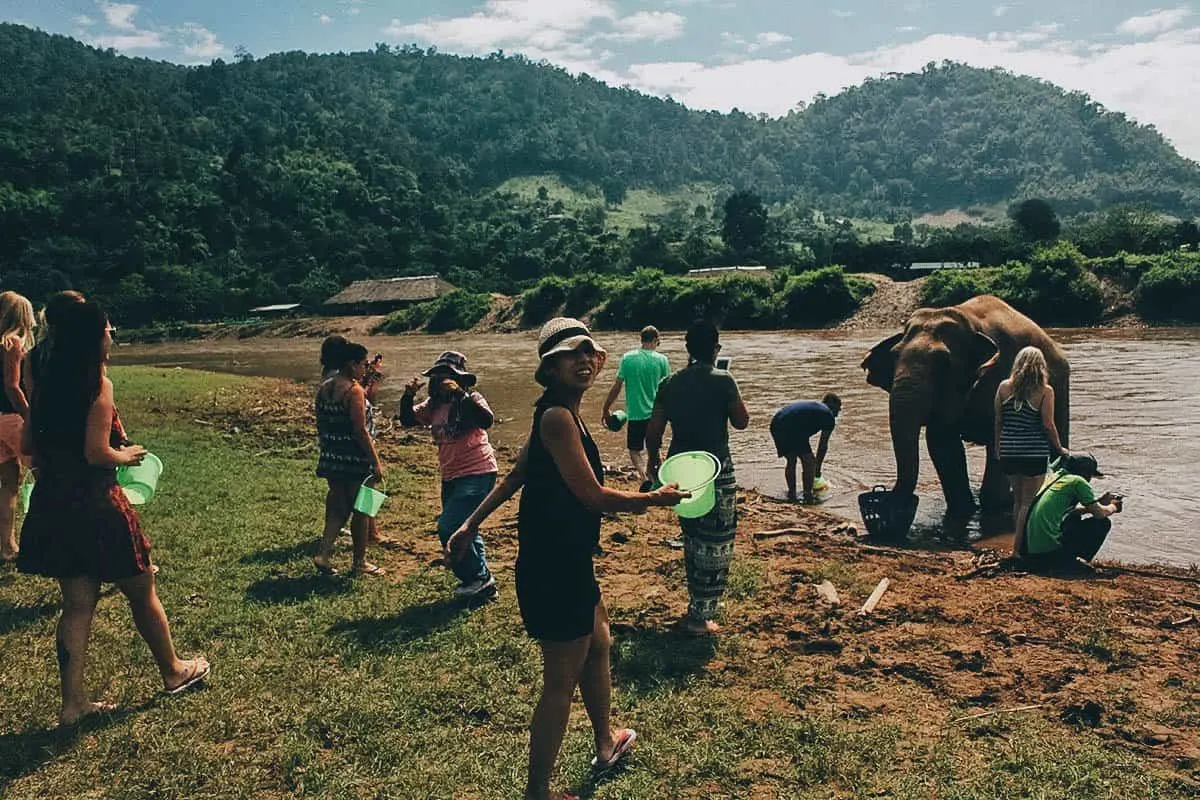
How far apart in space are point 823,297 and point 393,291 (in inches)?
1679

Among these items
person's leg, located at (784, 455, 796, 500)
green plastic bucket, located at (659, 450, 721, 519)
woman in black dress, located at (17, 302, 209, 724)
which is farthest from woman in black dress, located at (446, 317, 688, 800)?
person's leg, located at (784, 455, 796, 500)

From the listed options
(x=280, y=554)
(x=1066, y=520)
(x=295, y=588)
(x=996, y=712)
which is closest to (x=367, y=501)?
(x=295, y=588)

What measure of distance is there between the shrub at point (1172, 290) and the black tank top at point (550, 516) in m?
45.1

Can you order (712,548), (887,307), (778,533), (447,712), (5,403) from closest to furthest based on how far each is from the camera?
(447,712) < (712,548) < (5,403) < (778,533) < (887,307)

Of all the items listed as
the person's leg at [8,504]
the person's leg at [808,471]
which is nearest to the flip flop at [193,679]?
the person's leg at [8,504]

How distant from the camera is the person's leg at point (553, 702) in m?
3.71

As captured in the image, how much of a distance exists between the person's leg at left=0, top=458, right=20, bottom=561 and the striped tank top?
26.6ft

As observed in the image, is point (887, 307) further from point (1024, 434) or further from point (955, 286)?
point (1024, 434)

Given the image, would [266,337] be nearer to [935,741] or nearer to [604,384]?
[604,384]

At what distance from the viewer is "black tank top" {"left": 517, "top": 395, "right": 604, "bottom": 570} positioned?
12.0ft

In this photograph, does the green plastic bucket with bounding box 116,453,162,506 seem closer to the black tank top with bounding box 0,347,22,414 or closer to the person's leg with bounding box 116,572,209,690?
the person's leg with bounding box 116,572,209,690

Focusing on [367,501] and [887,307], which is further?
[887,307]

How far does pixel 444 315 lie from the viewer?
72.9 metres

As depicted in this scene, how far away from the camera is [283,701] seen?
5.06 m
